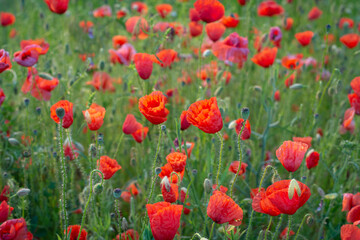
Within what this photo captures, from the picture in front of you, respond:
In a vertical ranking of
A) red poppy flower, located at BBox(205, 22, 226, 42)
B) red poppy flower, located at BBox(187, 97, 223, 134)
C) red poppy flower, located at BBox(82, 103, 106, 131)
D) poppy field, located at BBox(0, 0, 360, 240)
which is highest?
red poppy flower, located at BBox(205, 22, 226, 42)

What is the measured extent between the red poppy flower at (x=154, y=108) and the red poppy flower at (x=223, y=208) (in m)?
0.36

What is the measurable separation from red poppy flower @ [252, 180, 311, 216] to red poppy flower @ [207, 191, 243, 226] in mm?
95

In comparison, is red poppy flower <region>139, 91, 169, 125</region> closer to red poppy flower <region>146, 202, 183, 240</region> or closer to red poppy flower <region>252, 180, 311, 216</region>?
red poppy flower <region>146, 202, 183, 240</region>

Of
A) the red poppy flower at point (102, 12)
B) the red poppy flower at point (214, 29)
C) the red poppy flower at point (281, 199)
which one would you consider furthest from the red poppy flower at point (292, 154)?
the red poppy flower at point (102, 12)

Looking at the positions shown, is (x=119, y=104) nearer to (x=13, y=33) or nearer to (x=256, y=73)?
(x=256, y=73)

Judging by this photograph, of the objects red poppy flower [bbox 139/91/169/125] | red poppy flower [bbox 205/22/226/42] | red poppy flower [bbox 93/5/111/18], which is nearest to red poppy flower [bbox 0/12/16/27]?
red poppy flower [bbox 93/5/111/18]

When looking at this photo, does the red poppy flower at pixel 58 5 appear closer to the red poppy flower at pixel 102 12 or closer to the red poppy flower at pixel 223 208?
the red poppy flower at pixel 102 12

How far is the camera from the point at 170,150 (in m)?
2.31

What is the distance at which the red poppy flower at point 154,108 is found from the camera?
1.47 metres

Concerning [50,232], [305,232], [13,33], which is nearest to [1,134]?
[50,232]

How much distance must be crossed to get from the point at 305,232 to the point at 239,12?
7.54 feet

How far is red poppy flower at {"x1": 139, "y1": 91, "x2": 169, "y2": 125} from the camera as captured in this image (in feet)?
4.81

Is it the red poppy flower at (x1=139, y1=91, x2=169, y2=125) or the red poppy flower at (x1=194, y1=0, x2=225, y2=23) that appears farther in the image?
the red poppy flower at (x1=194, y1=0, x2=225, y2=23)

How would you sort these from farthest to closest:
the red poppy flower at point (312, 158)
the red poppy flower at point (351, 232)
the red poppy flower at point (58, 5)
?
the red poppy flower at point (58, 5)
the red poppy flower at point (312, 158)
the red poppy flower at point (351, 232)
